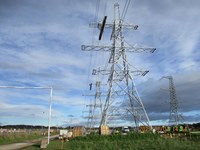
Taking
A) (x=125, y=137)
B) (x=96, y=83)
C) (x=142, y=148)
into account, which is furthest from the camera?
(x=96, y=83)

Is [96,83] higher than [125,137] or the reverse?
higher

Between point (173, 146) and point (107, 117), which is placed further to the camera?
point (107, 117)

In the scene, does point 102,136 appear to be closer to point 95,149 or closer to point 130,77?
point 130,77

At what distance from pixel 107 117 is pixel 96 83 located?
119 ft

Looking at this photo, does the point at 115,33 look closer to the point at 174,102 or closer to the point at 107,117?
the point at 107,117

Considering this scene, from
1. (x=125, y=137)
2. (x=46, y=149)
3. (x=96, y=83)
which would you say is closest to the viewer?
(x=46, y=149)

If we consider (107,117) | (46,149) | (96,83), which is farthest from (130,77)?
(96,83)

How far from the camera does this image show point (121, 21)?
35.4 meters

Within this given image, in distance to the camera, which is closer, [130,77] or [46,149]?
[46,149]

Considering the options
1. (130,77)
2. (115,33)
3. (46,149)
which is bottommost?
(46,149)

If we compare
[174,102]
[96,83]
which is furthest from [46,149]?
[96,83]

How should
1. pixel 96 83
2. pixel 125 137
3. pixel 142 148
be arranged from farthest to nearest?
pixel 96 83 → pixel 125 137 → pixel 142 148

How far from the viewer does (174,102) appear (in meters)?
59.2

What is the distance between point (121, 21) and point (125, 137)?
12.9 m
